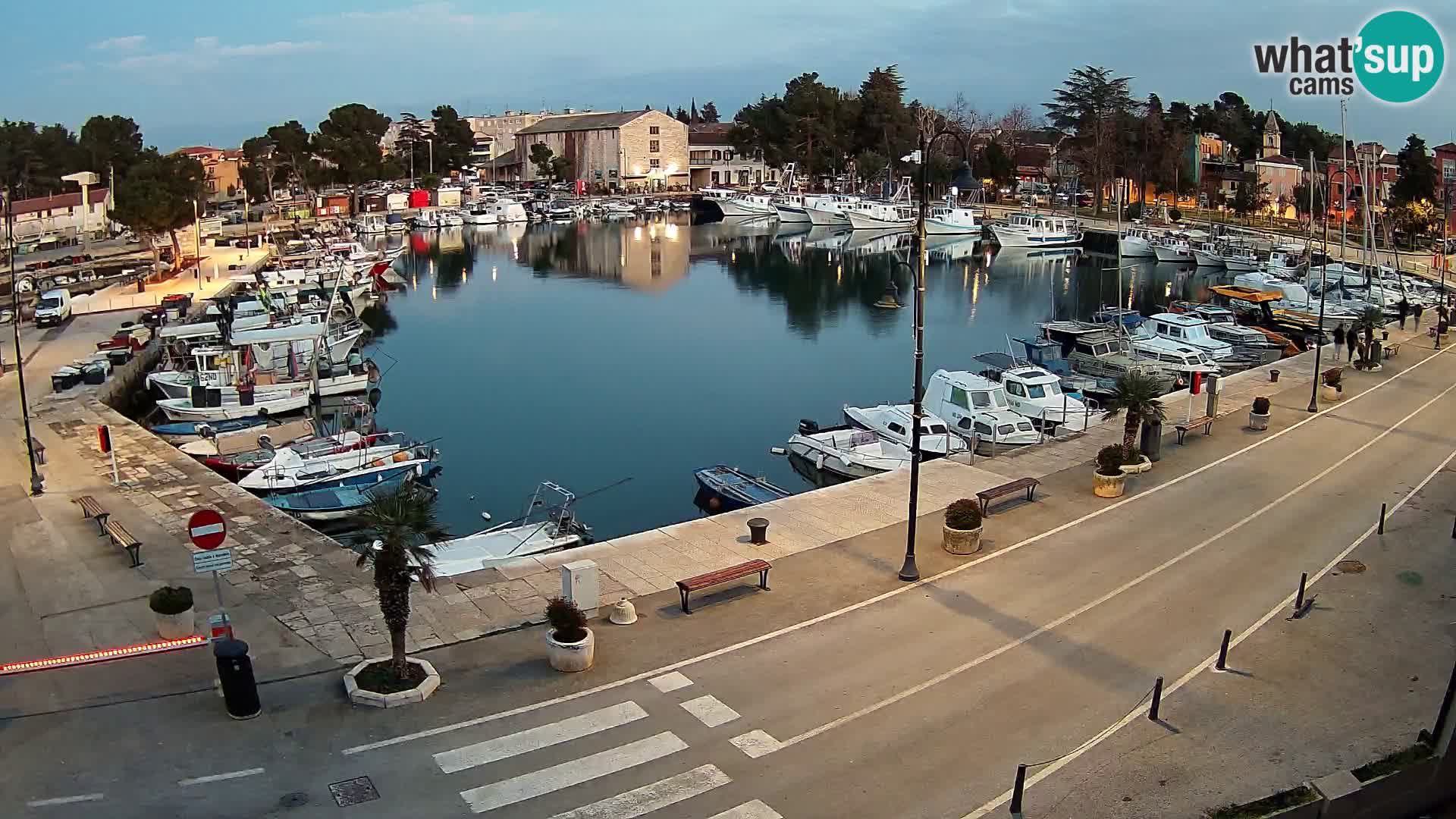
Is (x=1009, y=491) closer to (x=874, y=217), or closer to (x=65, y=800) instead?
(x=65, y=800)

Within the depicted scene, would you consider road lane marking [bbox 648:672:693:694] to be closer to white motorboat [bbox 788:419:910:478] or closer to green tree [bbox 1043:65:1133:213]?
white motorboat [bbox 788:419:910:478]

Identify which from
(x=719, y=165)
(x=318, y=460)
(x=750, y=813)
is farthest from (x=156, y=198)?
(x=719, y=165)

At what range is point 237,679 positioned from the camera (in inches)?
524

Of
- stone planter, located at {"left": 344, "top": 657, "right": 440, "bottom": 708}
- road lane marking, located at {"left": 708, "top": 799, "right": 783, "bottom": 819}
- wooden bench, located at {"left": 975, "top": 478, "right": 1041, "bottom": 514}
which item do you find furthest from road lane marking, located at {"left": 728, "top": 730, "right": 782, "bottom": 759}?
wooden bench, located at {"left": 975, "top": 478, "right": 1041, "bottom": 514}

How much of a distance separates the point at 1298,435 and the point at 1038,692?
17.4m

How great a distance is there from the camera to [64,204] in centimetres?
9644

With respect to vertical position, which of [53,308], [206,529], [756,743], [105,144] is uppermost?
[105,144]

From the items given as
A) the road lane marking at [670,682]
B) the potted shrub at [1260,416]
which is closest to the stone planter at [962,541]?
the road lane marking at [670,682]

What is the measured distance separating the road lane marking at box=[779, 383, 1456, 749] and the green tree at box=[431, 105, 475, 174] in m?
150

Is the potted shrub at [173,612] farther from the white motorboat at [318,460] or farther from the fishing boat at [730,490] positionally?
the fishing boat at [730,490]

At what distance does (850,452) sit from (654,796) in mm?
18603

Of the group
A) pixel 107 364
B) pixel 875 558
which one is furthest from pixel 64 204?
pixel 875 558

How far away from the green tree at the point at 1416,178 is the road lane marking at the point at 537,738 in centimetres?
9112

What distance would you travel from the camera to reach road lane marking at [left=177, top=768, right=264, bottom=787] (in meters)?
11.9
